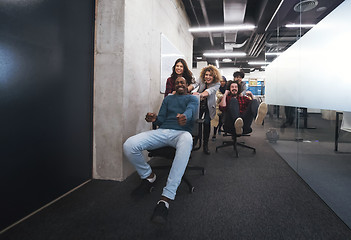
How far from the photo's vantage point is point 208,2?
14.9ft

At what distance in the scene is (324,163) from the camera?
1736 millimetres

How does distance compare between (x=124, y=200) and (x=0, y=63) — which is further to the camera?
(x=124, y=200)

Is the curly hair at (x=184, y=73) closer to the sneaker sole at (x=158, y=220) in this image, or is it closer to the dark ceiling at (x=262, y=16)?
the dark ceiling at (x=262, y=16)

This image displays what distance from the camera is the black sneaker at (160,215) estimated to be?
1275 millimetres

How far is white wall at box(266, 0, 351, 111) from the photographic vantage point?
4.30 feet

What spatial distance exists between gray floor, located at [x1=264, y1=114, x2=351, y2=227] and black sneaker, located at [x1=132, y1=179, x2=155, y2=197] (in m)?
1.50

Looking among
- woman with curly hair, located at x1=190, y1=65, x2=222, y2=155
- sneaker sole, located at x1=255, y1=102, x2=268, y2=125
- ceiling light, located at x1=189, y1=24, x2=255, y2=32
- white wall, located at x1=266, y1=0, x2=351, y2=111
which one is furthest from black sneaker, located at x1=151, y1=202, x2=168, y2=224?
ceiling light, located at x1=189, y1=24, x2=255, y2=32

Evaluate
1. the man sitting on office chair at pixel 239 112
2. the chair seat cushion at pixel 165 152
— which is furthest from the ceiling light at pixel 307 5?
the chair seat cushion at pixel 165 152


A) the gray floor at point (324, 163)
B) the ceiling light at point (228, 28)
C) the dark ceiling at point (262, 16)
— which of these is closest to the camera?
the gray floor at point (324, 163)

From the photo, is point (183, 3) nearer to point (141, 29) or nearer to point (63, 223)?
point (141, 29)

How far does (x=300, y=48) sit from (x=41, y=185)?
9.22ft

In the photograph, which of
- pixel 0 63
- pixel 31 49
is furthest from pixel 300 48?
pixel 0 63

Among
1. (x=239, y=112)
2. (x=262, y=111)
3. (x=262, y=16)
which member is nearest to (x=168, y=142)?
(x=239, y=112)

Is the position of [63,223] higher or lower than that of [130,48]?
lower
